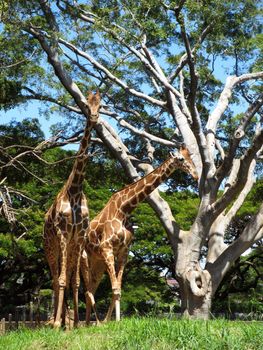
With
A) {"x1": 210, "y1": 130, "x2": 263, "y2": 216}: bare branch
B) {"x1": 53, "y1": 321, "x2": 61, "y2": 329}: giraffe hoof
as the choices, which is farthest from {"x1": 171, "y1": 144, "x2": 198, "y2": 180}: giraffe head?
{"x1": 53, "y1": 321, "x2": 61, "y2": 329}: giraffe hoof

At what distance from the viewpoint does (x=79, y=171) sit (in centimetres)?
1086

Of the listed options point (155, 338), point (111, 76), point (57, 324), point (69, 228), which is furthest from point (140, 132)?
point (155, 338)

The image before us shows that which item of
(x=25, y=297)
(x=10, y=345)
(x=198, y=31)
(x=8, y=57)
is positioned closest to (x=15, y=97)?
(x=8, y=57)

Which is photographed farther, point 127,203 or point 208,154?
point 208,154

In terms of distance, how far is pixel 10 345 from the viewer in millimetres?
7762

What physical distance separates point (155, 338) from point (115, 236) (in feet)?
14.3

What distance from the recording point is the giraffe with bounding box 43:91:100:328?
10359 mm

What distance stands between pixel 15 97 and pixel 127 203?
568 centimetres

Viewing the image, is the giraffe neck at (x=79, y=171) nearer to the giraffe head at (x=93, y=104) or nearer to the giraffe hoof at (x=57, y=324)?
the giraffe head at (x=93, y=104)

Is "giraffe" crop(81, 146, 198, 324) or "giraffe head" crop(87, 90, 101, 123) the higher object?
"giraffe head" crop(87, 90, 101, 123)

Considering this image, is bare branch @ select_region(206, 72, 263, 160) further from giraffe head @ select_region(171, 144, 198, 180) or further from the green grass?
the green grass

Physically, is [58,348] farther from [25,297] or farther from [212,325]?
[25,297]

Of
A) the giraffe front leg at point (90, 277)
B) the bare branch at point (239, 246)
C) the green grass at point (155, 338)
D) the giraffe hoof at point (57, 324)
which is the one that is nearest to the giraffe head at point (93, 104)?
the giraffe front leg at point (90, 277)

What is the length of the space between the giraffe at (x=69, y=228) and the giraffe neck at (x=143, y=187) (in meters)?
1.52
